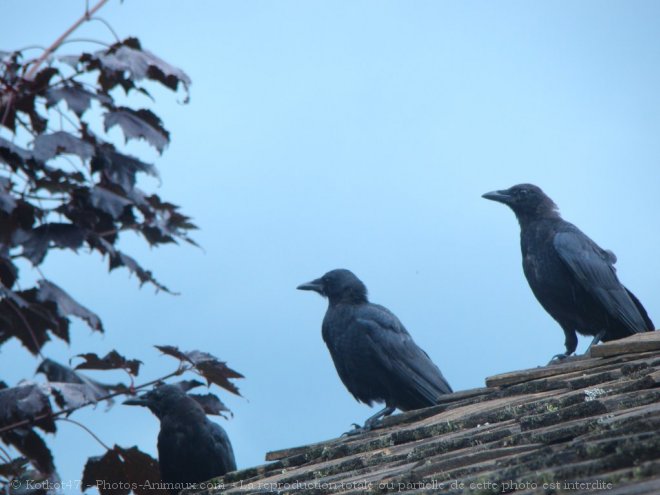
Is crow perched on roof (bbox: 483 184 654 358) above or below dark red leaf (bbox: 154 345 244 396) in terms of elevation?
above

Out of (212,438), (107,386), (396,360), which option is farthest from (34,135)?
(396,360)

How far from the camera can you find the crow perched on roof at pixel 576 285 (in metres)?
6.87

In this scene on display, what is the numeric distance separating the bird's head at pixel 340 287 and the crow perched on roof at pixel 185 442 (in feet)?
4.83

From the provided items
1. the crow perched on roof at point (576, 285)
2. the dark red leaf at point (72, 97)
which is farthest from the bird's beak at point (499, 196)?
the dark red leaf at point (72, 97)

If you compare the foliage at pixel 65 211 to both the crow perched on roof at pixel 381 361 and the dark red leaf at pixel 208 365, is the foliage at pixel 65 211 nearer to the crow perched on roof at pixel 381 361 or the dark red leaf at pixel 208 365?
the dark red leaf at pixel 208 365

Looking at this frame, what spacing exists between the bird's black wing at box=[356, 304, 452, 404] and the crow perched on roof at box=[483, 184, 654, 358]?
3.12ft

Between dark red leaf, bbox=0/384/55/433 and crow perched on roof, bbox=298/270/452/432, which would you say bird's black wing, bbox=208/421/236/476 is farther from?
dark red leaf, bbox=0/384/55/433

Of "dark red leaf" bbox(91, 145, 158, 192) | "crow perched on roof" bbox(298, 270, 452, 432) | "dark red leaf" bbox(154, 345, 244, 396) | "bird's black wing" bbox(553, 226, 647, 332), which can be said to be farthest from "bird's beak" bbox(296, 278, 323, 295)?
"dark red leaf" bbox(91, 145, 158, 192)

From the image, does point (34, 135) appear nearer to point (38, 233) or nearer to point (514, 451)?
point (38, 233)

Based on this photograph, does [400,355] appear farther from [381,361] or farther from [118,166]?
[118,166]

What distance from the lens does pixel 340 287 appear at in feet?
25.5

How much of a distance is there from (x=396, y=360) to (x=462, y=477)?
444 cm

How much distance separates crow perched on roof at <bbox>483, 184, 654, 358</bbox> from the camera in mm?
6871

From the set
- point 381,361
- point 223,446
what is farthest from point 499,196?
point 223,446
